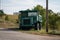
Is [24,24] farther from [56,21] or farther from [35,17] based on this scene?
[56,21]

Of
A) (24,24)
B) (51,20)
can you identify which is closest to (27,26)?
(24,24)

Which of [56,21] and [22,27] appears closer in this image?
[56,21]

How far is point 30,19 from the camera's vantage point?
158ft

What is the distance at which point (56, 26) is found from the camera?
43.7m

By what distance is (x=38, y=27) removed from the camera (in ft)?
154

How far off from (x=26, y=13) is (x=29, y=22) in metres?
1.95

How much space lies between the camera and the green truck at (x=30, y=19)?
4766 centimetres

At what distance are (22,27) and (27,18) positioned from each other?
2.27 m

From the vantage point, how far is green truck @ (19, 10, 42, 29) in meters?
47.7

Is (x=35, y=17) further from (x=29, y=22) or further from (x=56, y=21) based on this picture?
(x=56, y=21)

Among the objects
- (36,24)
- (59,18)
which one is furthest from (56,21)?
(36,24)

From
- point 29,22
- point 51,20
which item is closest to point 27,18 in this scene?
point 29,22

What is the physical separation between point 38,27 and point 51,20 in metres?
3.03

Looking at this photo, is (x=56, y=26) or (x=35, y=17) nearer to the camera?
(x=56, y=26)
